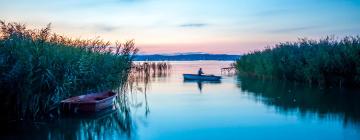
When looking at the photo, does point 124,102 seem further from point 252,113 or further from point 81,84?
point 252,113

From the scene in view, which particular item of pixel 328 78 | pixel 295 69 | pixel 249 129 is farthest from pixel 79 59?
pixel 295 69

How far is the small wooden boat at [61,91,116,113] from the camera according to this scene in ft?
54.1

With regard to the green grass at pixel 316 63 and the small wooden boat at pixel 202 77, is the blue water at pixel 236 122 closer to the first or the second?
the green grass at pixel 316 63

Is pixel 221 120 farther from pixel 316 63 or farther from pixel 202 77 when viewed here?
pixel 202 77

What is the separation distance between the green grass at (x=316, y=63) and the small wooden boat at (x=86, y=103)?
55.8ft

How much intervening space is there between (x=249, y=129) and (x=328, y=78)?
1866cm

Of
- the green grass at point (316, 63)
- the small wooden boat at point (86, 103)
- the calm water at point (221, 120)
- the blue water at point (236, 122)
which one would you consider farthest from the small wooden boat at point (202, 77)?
the small wooden boat at point (86, 103)

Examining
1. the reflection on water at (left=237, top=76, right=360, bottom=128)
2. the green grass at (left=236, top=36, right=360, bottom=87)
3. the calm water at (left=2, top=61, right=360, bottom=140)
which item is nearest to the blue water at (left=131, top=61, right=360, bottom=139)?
the calm water at (left=2, top=61, right=360, bottom=140)

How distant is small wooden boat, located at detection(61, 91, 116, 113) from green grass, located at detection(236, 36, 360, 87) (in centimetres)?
1702

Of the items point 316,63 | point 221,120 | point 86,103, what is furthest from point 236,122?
point 316,63

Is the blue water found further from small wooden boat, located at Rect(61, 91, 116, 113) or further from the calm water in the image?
small wooden boat, located at Rect(61, 91, 116, 113)

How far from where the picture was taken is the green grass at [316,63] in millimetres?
29969

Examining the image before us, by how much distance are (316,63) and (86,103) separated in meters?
19.7

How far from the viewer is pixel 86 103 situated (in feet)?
55.5
